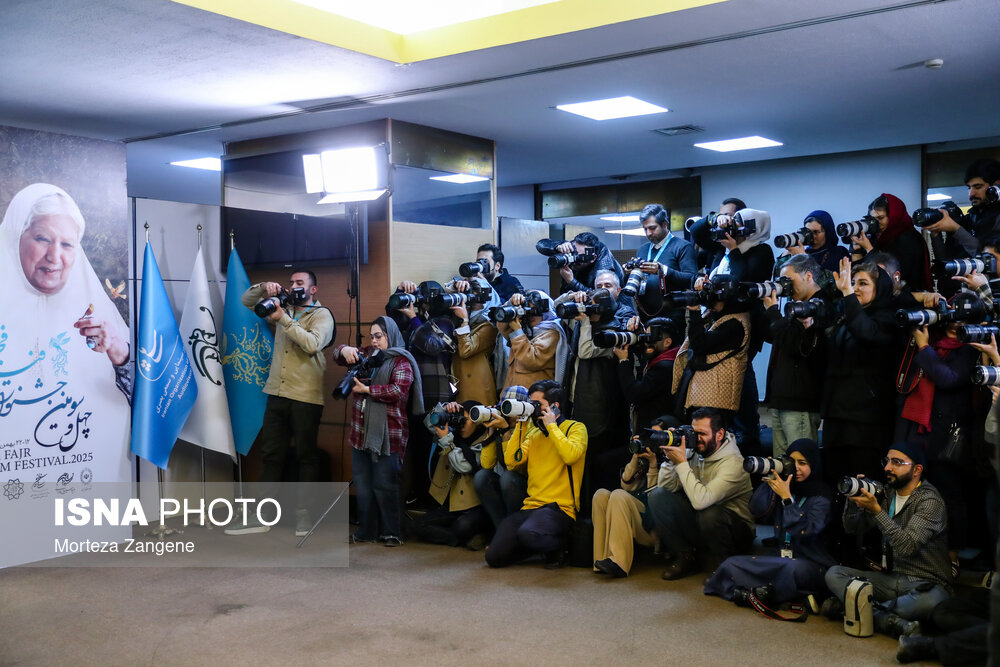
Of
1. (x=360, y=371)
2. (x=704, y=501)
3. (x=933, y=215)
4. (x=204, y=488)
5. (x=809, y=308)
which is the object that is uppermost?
(x=933, y=215)

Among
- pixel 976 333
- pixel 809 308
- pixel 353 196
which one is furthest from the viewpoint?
pixel 353 196

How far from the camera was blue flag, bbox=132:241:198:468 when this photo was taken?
5.90m

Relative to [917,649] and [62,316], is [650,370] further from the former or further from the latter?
[62,316]

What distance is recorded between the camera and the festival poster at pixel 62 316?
213 inches

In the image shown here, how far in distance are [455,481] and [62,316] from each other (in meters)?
2.53

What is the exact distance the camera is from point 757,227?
18.0ft

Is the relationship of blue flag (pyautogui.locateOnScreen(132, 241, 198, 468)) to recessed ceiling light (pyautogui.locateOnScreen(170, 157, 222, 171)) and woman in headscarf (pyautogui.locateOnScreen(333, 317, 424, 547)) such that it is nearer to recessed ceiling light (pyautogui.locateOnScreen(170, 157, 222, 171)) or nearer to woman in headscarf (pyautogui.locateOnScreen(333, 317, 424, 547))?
woman in headscarf (pyautogui.locateOnScreen(333, 317, 424, 547))

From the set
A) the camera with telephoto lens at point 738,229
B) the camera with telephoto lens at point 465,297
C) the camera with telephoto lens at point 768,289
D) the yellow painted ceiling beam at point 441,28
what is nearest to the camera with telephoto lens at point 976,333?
the camera with telephoto lens at point 768,289

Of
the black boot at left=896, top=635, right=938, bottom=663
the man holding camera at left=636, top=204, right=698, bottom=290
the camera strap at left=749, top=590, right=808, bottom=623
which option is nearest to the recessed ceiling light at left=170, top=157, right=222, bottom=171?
the man holding camera at left=636, top=204, right=698, bottom=290

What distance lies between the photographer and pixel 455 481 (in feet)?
19.5

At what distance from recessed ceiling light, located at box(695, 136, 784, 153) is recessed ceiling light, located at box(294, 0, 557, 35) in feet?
10.7

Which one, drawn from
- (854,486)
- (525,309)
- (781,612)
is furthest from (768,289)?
(781,612)

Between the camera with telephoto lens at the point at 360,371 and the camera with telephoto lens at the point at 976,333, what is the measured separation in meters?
3.25

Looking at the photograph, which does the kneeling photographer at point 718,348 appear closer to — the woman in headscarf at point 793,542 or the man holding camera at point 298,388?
the woman in headscarf at point 793,542
